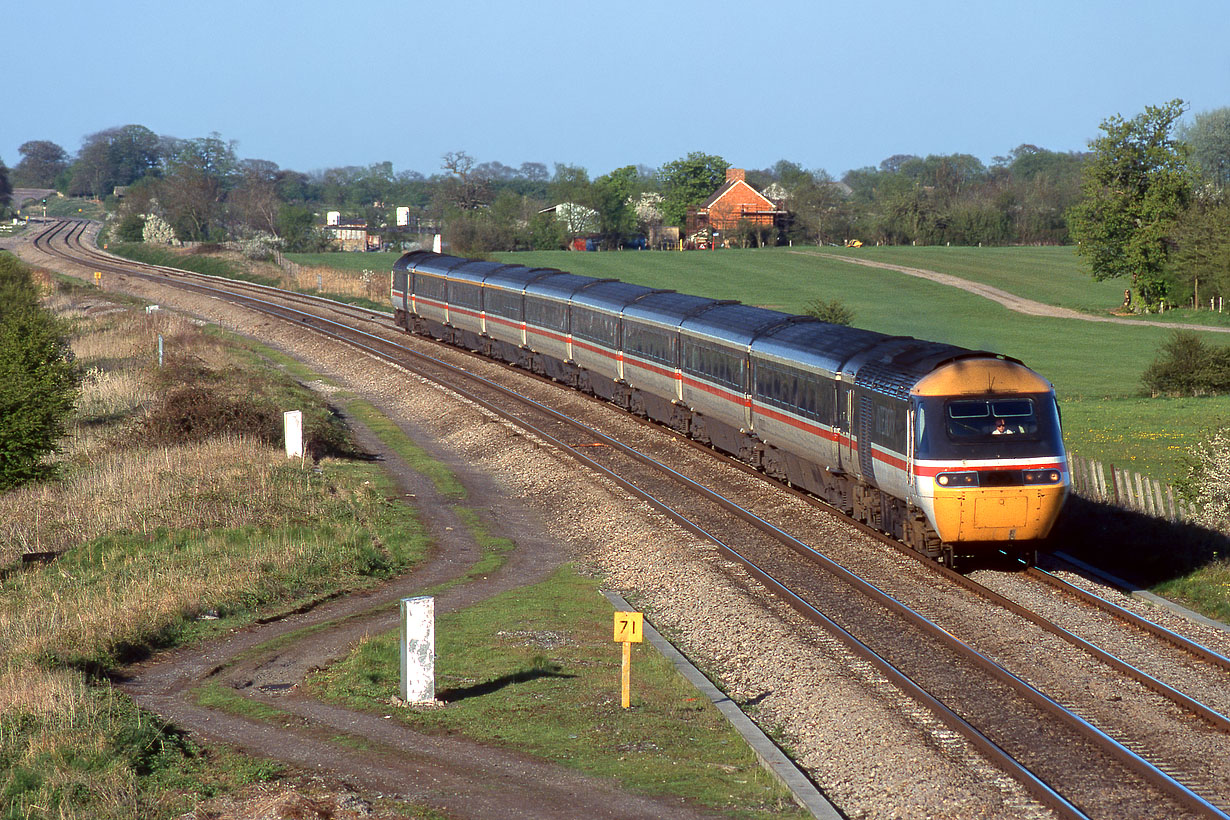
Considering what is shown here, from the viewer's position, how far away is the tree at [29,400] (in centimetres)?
2800

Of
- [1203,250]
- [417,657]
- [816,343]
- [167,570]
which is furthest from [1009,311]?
[417,657]

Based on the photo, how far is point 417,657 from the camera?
12773 millimetres

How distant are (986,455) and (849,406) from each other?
133 inches

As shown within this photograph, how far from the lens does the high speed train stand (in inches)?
685

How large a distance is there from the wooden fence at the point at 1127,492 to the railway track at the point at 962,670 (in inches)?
207

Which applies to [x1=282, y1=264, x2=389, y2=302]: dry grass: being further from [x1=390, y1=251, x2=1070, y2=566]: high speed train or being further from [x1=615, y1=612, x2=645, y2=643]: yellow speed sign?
[x1=615, y1=612, x2=645, y2=643]: yellow speed sign

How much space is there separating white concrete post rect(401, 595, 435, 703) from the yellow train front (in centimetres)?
790

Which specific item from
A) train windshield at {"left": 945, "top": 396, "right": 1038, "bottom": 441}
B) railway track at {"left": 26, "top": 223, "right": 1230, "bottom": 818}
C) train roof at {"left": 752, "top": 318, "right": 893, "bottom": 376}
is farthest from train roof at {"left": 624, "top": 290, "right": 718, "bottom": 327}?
train windshield at {"left": 945, "top": 396, "right": 1038, "bottom": 441}

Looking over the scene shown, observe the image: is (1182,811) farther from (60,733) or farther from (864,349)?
(864,349)

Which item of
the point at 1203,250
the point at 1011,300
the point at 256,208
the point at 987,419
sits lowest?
the point at 1011,300

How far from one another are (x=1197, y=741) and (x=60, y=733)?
35.0 ft

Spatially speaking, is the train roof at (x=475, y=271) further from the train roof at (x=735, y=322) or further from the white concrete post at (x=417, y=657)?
the white concrete post at (x=417, y=657)

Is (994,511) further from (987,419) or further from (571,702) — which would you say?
(571,702)

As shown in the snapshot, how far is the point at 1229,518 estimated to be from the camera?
795 inches
